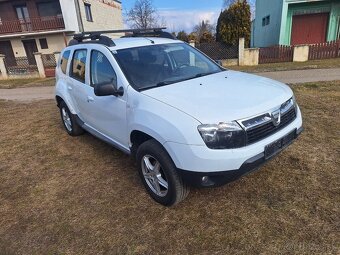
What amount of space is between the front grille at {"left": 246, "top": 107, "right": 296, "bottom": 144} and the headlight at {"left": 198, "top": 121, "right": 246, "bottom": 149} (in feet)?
0.42

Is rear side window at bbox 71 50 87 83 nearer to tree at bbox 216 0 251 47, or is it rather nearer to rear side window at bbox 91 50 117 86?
rear side window at bbox 91 50 117 86

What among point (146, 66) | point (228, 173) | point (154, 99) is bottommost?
point (228, 173)

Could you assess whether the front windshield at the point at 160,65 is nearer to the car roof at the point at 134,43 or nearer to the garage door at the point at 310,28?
the car roof at the point at 134,43

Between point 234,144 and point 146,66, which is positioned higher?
point 146,66

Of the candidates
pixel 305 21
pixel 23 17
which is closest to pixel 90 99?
pixel 305 21

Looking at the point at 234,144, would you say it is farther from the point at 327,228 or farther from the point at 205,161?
the point at 327,228

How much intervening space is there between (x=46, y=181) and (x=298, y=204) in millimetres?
3327

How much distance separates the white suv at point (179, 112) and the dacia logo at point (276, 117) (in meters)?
0.01

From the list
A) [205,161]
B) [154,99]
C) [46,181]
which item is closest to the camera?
[205,161]

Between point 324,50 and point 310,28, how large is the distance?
3.21m

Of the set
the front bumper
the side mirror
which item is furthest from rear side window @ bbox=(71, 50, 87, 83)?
the front bumper

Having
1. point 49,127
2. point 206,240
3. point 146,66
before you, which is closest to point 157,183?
point 206,240

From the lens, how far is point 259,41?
23.4 m

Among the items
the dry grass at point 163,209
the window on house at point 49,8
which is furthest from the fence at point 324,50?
the window on house at point 49,8
